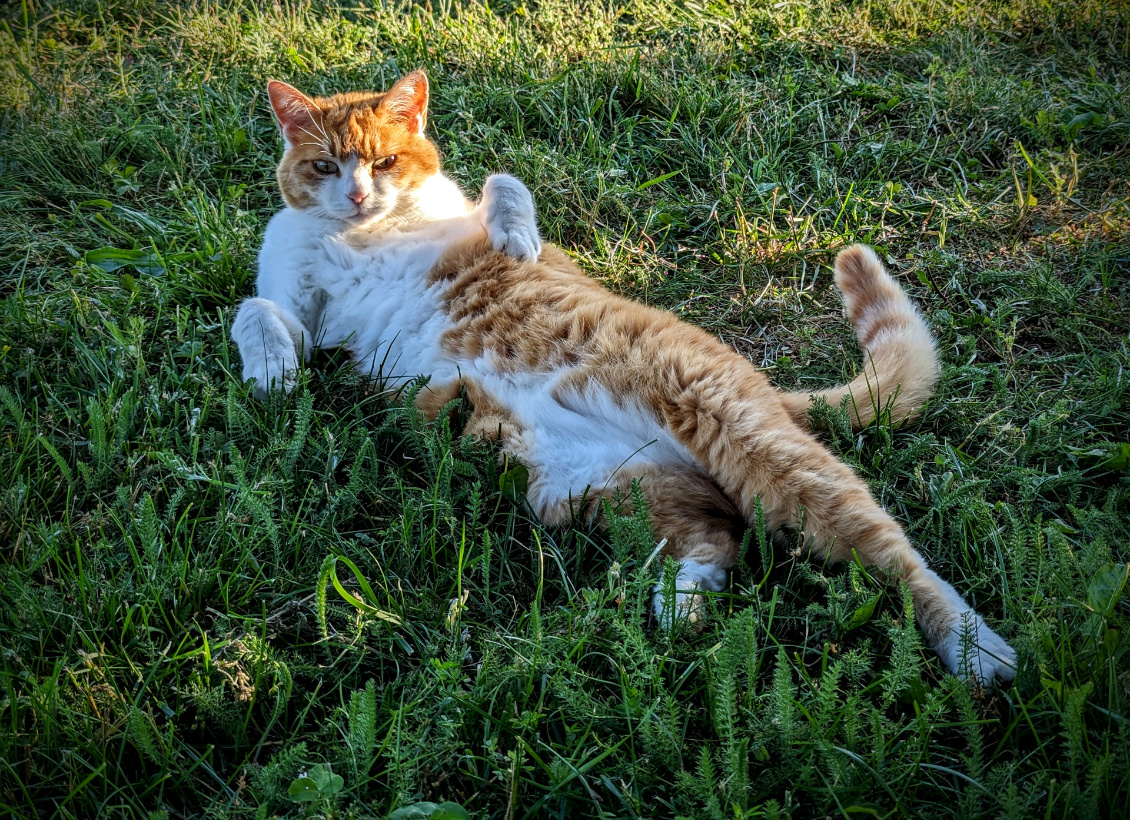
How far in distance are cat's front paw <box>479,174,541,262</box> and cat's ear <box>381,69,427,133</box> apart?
Result: 47cm

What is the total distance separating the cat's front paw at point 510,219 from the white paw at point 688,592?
1396 millimetres

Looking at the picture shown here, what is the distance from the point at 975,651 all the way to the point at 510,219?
212cm

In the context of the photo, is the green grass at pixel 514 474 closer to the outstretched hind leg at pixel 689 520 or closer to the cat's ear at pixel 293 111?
the outstretched hind leg at pixel 689 520

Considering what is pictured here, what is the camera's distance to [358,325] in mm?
2979

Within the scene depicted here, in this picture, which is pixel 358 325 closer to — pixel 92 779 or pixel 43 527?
pixel 43 527

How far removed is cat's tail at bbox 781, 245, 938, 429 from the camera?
8.57 ft

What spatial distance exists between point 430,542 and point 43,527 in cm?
103

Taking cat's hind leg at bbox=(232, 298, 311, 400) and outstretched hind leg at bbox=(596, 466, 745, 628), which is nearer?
outstretched hind leg at bbox=(596, 466, 745, 628)

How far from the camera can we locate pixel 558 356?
105 inches

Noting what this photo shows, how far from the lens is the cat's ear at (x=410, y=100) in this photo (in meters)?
3.16

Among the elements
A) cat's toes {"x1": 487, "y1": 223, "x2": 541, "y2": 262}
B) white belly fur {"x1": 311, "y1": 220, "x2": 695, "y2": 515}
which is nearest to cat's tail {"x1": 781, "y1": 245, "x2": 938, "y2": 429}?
white belly fur {"x1": 311, "y1": 220, "x2": 695, "y2": 515}

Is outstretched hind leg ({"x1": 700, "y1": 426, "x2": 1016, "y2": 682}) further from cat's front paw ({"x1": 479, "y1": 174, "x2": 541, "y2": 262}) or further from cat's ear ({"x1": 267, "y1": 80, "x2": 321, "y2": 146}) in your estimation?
cat's ear ({"x1": 267, "y1": 80, "x2": 321, "y2": 146})

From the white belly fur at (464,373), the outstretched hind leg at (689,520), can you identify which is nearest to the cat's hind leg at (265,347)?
the white belly fur at (464,373)

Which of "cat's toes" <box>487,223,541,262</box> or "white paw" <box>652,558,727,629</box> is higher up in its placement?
"cat's toes" <box>487,223,541,262</box>
